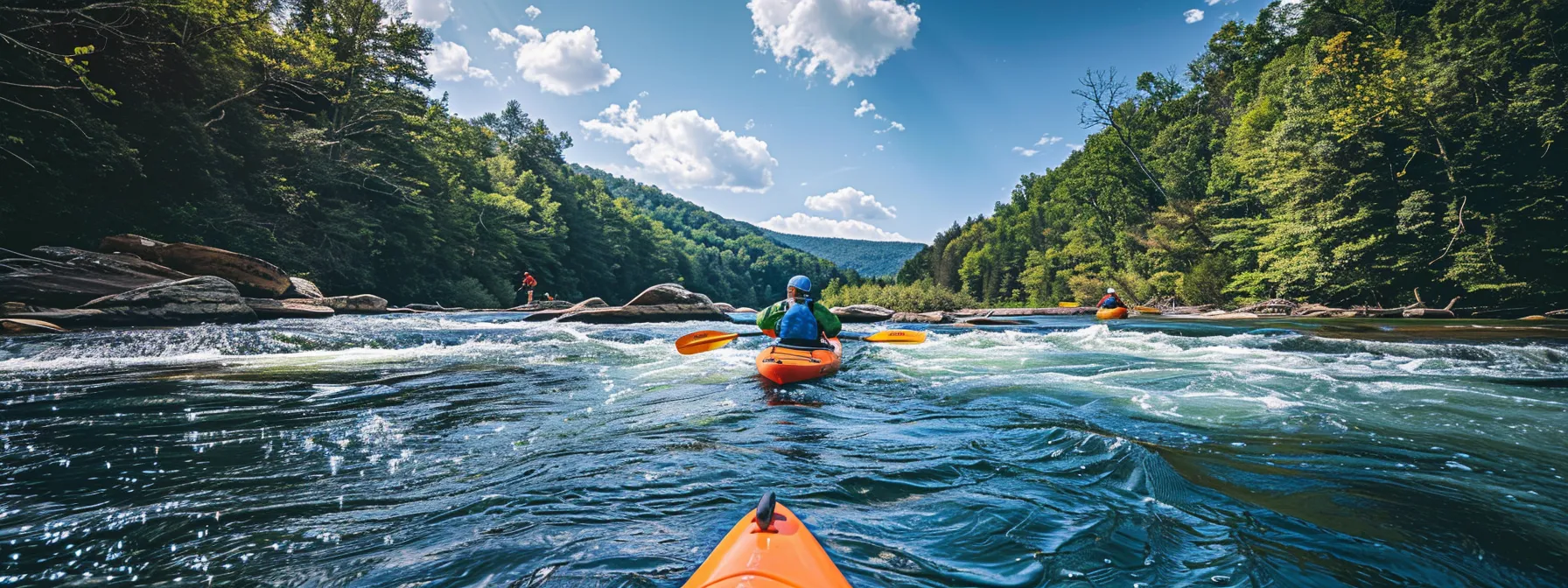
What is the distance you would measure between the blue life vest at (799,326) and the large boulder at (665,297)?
40.0ft

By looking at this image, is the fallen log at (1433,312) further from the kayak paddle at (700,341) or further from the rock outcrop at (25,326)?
the rock outcrop at (25,326)

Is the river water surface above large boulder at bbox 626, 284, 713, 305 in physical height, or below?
below

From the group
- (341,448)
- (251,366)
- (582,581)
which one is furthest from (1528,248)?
(251,366)

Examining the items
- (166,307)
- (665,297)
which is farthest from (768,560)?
(665,297)

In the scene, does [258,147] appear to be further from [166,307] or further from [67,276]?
[166,307]

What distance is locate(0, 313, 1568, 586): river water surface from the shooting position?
87.0 inches

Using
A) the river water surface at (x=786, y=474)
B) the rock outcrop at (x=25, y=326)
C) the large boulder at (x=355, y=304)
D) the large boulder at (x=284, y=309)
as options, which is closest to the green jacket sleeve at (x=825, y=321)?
the river water surface at (x=786, y=474)

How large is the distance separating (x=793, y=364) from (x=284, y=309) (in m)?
14.0

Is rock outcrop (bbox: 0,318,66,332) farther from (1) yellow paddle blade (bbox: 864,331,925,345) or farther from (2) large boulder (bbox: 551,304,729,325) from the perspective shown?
(1) yellow paddle blade (bbox: 864,331,925,345)

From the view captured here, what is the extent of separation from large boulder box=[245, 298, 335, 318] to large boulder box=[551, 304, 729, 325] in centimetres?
573

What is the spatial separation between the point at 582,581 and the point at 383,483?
6.28 ft

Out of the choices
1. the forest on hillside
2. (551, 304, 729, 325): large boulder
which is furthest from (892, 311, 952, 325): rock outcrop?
the forest on hillside

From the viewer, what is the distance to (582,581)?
2.07m

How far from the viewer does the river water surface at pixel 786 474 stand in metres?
2.21
